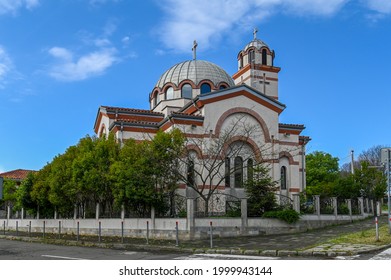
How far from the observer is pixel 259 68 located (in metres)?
41.3

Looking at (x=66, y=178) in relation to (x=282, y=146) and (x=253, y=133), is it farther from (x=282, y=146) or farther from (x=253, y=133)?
(x=282, y=146)

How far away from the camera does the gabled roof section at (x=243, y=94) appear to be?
29519 mm

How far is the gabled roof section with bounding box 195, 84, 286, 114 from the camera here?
2952 centimetres

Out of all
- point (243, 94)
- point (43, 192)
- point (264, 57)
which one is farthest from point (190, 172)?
point (264, 57)

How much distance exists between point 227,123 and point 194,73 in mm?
9662

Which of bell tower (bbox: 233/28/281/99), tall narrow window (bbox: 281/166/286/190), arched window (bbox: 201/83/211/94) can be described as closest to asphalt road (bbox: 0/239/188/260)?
tall narrow window (bbox: 281/166/286/190)

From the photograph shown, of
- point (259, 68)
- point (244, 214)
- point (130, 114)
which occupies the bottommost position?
point (244, 214)

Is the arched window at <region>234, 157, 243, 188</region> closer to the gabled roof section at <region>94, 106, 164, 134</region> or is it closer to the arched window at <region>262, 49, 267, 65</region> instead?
the gabled roof section at <region>94, 106, 164, 134</region>

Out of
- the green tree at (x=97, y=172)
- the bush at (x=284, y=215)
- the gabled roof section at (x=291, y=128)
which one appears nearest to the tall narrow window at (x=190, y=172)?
Result: the green tree at (x=97, y=172)

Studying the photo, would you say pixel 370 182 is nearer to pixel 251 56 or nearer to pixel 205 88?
pixel 251 56

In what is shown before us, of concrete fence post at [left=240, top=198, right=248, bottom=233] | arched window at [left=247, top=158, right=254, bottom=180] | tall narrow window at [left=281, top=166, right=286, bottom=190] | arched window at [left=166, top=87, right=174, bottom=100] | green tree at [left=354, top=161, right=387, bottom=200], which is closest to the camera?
concrete fence post at [left=240, top=198, right=248, bottom=233]

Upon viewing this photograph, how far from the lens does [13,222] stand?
37469 millimetres

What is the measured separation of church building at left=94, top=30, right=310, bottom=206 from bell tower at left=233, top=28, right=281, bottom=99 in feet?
11.4

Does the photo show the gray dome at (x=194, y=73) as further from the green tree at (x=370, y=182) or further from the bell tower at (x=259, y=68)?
the green tree at (x=370, y=182)
